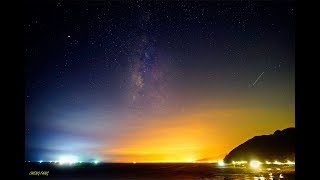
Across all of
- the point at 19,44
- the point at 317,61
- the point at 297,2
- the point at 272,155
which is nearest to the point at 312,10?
the point at 297,2

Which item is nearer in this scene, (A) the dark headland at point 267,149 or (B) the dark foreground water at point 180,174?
(B) the dark foreground water at point 180,174

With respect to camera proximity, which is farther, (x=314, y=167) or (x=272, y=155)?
(x=272, y=155)

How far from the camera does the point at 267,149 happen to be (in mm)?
69438

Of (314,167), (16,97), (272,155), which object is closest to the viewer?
(314,167)

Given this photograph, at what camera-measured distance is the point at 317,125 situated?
7.35ft

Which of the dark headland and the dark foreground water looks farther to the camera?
the dark headland

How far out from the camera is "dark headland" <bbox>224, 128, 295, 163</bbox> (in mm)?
61844

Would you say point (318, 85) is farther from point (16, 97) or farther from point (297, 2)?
point (16, 97)

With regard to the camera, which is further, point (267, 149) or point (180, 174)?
point (267, 149)

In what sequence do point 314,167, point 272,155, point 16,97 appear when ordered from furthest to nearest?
point 272,155, point 16,97, point 314,167

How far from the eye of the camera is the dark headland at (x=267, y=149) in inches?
2435

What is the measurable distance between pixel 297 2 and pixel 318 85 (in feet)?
1.83

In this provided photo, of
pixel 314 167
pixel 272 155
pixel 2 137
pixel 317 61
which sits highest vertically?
pixel 317 61

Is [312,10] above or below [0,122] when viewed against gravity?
above
